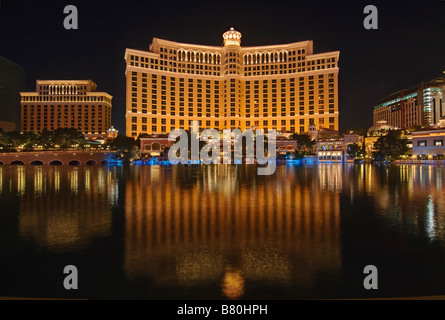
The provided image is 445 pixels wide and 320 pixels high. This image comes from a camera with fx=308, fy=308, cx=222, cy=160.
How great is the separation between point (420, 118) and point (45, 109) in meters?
179

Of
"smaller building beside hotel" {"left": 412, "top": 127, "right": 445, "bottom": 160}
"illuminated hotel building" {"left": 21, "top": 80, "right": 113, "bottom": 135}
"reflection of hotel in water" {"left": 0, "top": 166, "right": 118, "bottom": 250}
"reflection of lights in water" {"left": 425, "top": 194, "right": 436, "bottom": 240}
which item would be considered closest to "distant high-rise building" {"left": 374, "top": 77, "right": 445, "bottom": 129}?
"smaller building beside hotel" {"left": 412, "top": 127, "right": 445, "bottom": 160}

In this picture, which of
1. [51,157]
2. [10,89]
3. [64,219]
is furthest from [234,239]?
[10,89]

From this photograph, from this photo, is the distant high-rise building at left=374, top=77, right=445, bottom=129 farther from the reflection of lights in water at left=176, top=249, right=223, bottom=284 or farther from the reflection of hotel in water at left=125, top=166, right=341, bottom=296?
the reflection of lights in water at left=176, top=249, right=223, bottom=284

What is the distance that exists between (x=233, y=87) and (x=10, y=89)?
115605 mm

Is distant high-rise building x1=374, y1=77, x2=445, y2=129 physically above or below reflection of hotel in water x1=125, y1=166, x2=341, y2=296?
above

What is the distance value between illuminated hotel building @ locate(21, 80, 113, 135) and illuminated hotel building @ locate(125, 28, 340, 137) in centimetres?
4550

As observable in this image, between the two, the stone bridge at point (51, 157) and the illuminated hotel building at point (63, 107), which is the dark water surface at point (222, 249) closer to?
the stone bridge at point (51, 157)

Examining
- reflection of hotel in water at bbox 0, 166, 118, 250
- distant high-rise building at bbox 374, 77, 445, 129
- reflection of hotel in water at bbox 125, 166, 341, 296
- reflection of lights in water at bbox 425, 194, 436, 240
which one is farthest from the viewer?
distant high-rise building at bbox 374, 77, 445, 129

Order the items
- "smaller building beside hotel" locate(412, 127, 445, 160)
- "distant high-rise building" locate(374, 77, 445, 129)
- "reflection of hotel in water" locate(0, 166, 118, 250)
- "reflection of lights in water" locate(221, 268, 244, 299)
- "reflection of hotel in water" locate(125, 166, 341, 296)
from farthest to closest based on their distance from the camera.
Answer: "distant high-rise building" locate(374, 77, 445, 129) < "smaller building beside hotel" locate(412, 127, 445, 160) < "reflection of hotel in water" locate(0, 166, 118, 250) < "reflection of hotel in water" locate(125, 166, 341, 296) < "reflection of lights in water" locate(221, 268, 244, 299)

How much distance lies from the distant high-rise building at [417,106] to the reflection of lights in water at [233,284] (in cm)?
12291

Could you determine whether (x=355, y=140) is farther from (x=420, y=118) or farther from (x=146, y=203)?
(x=146, y=203)

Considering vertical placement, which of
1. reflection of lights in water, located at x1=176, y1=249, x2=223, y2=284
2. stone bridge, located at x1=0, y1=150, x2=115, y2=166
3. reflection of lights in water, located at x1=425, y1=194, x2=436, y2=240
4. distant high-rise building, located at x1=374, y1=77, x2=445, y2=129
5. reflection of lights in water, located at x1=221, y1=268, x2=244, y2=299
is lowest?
reflection of lights in water, located at x1=221, y1=268, x2=244, y2=299

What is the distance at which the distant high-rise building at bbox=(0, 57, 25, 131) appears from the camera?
489 feet

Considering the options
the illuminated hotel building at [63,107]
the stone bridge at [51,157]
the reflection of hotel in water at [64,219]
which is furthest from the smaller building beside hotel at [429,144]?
the illuminated hotel building at [63,107]
